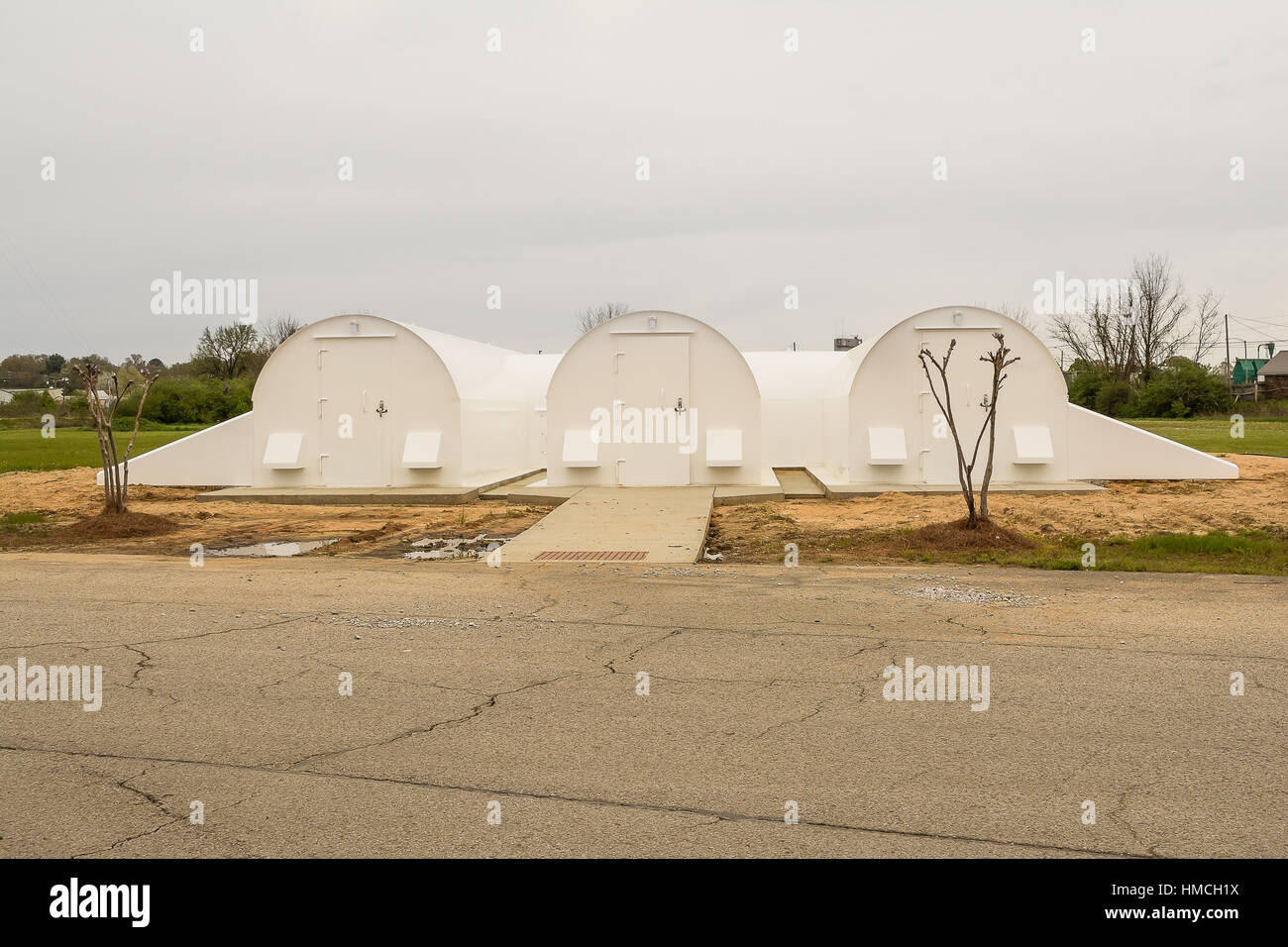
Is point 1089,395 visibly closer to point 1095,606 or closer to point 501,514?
point 501,514

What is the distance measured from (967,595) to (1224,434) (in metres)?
32.2

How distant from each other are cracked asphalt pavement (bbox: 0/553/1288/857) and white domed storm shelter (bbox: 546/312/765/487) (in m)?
10.2

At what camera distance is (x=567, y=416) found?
1980cm

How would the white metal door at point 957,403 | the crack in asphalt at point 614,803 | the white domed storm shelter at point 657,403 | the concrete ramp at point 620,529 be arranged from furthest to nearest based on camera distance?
1. the white domed storm shelter at point 657,403
2. the white metal door at point 957,403
3. the concrete ramp at point 620,529
4. the crack in asphalt at point 614,803

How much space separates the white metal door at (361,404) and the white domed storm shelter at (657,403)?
3.14m

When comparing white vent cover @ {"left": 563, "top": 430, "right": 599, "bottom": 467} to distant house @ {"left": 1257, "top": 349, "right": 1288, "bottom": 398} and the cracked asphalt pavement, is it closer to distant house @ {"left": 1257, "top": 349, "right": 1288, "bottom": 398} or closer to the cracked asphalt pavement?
the cracked asphalt pavement

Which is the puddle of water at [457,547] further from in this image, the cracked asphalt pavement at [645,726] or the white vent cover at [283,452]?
the white vent cover at [283,452]

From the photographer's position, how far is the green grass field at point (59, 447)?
2788cm

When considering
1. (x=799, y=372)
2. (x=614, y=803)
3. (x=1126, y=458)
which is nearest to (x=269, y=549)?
(x=614, y=803)

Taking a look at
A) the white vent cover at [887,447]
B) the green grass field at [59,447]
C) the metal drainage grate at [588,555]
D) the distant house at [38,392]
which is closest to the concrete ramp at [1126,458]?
the white vent cover at [887,447]

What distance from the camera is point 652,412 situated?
1967cm

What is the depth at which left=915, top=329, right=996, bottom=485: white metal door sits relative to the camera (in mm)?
18891

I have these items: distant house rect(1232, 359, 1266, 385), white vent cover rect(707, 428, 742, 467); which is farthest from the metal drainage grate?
distant house rect(1232, 359, 1266, 385)

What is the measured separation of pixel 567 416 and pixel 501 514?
12.2 feet
